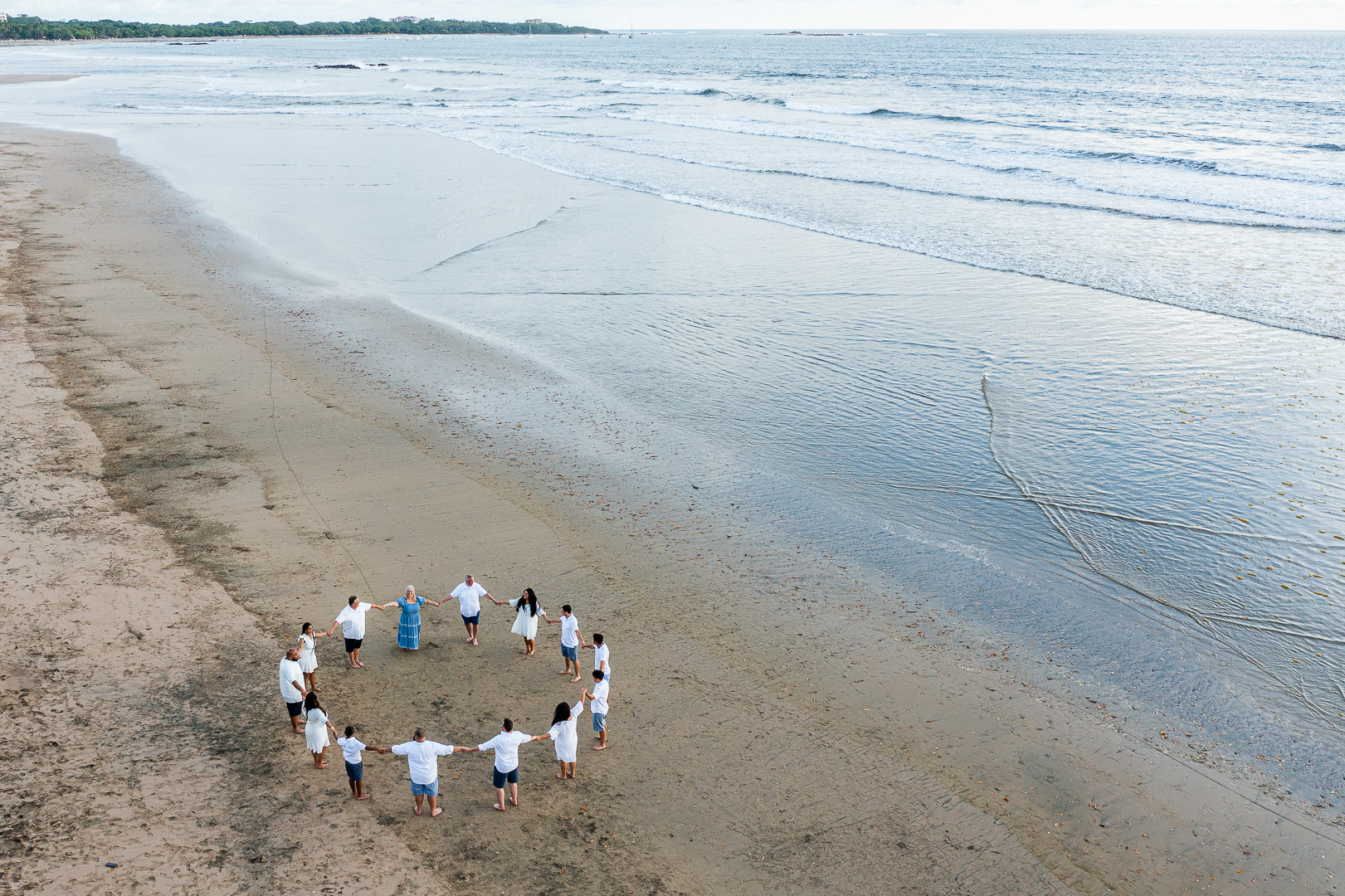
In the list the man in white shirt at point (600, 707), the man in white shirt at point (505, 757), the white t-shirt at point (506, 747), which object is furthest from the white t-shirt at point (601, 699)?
the white t-shirt at point (506, 747)

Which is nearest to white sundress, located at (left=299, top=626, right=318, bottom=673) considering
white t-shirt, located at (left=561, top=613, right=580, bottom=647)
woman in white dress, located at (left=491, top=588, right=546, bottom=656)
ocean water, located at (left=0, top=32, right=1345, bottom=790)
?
woman in white dress, located at (left=491, top=588, right=546, bottom=656)

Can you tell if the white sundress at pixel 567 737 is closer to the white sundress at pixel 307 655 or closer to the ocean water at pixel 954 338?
the white sundress at pixel 307 655

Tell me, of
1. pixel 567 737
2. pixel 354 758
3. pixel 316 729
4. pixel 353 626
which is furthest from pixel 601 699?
pixel 353 626

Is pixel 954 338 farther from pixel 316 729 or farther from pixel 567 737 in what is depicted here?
pixel 316 729

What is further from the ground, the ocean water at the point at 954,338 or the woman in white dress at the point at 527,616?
the ocean water at the point at 954,338

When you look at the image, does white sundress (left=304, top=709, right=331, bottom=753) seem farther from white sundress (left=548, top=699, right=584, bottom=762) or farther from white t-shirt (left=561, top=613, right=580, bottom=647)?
white t-shirt (left=561, top=613, right=580, bottom=647)

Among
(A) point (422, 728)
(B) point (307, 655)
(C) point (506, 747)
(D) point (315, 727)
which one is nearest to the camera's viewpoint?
(C) point (506, 747)
